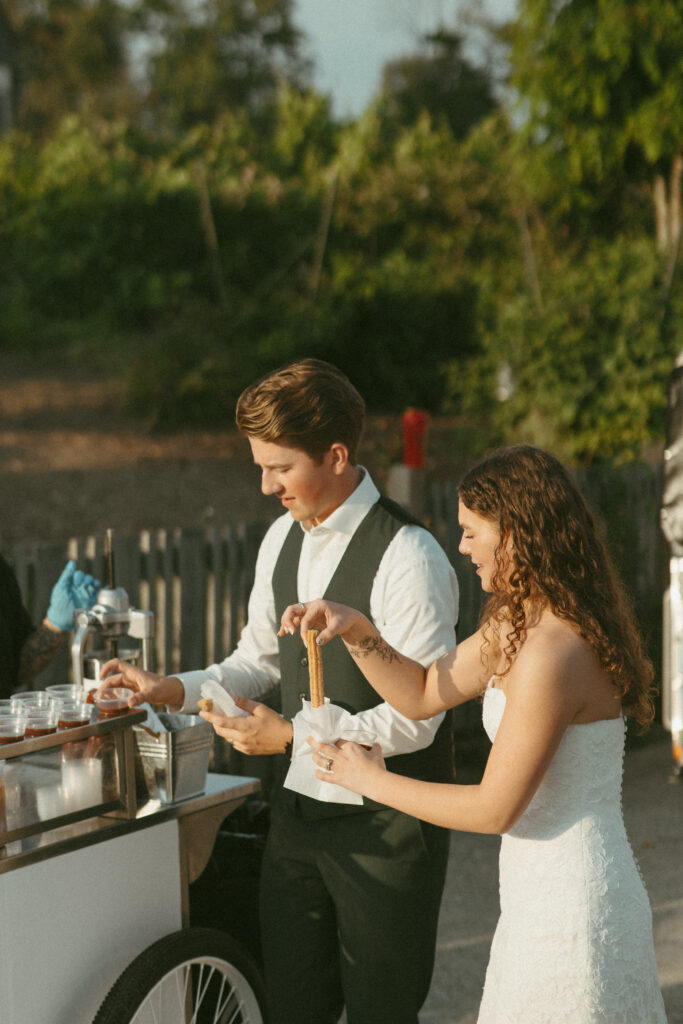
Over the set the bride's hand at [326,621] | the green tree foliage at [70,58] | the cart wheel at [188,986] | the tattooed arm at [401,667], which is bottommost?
the cart wheel at [188,986]

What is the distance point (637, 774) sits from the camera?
6871 millimetres

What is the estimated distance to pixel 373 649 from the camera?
261cm

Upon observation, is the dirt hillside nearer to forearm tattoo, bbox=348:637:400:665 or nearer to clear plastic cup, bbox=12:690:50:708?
clear plastic cup, bbox=12:690:50:708

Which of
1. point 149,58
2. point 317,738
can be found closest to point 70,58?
point 149,58

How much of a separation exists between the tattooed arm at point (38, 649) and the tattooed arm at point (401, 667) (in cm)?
136

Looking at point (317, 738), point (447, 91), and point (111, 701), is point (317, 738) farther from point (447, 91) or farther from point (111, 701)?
point (447, 91)

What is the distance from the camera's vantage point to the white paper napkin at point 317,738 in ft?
8.21

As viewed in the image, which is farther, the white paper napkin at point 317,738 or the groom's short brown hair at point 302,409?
the groom's short brown hair at point 302,409

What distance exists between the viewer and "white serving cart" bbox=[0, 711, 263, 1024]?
263cm

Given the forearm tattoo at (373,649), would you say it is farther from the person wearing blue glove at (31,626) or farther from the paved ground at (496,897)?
the paved ground at (496,897)

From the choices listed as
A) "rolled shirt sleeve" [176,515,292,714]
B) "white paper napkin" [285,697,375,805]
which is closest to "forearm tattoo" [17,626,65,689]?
"rolled shirt sleeve" [176,515,292,714]

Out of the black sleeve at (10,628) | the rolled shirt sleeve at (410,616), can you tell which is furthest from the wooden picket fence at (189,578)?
the rolled shirt sleeve at (410,616)

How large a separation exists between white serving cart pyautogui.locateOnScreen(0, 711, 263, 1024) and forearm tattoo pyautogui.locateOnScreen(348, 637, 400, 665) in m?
0.60

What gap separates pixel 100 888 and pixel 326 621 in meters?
0.86
